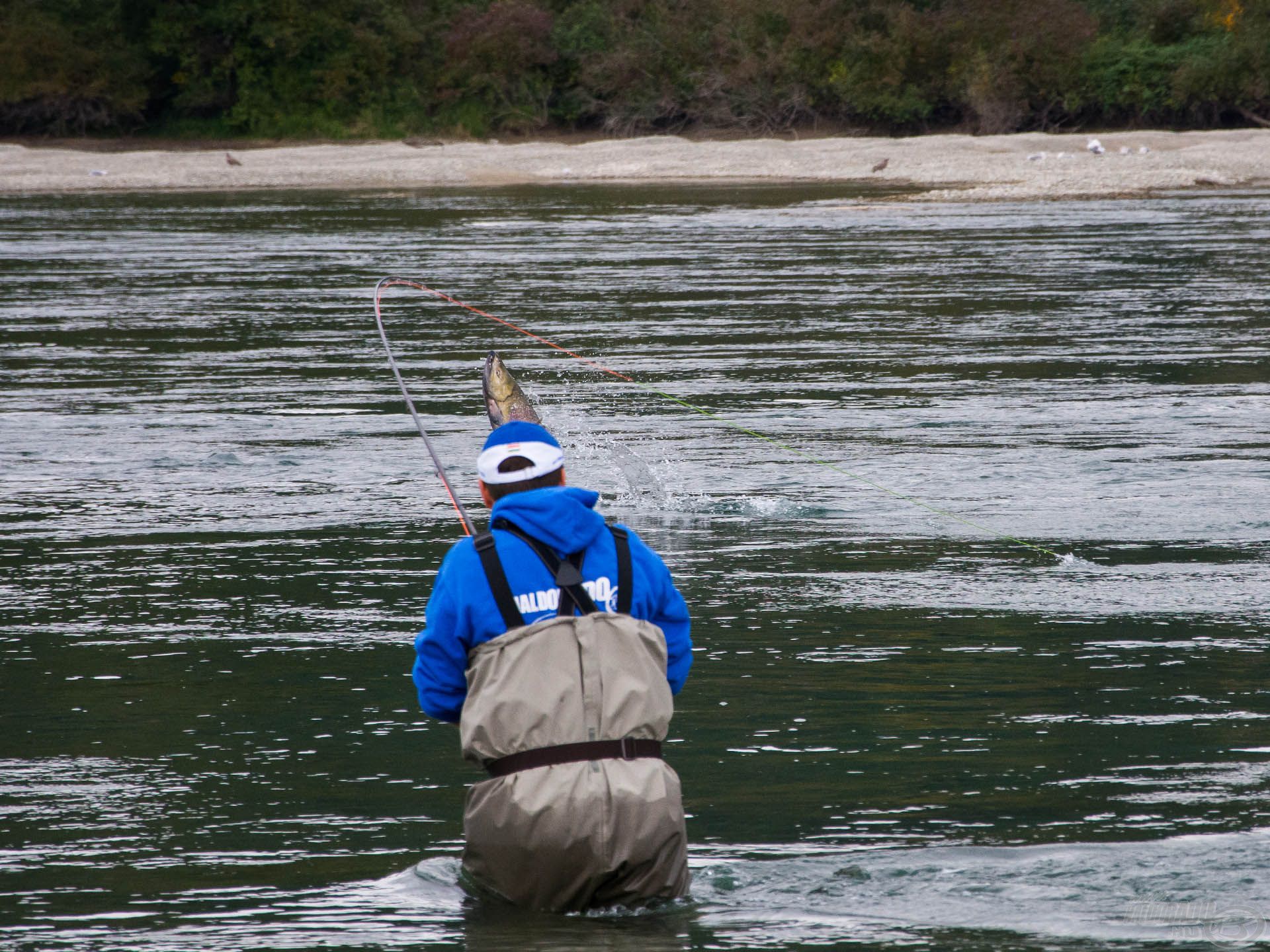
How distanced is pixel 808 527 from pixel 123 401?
647cm

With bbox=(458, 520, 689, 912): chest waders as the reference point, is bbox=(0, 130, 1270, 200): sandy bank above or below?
above

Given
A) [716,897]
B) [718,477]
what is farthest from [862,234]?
[716,897]

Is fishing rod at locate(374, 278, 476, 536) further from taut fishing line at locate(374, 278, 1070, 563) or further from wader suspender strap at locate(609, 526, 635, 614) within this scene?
wader suspender strap at locate(609, 526, 635, 614)

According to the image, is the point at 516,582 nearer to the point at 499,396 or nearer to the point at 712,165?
the point at 499,396

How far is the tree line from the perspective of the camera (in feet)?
205

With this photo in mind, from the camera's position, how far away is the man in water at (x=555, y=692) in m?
4.04

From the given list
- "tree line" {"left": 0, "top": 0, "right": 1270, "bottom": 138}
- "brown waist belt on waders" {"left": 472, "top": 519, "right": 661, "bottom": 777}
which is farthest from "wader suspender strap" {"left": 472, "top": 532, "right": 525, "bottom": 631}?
"tree line" {"left": 0, "top": 0, "right": 1270, "bottom": 138}

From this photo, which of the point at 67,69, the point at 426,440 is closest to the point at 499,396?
the point at 426,440

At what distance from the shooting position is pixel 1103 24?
2606 inches

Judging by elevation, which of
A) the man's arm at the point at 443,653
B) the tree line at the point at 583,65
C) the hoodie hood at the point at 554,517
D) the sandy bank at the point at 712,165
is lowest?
the man's arm at the point at 443,653

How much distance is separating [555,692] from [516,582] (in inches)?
10.6

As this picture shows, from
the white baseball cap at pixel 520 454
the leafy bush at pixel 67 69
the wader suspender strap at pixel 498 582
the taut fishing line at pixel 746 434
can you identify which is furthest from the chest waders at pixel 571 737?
the leafy bush at pixel 67 69

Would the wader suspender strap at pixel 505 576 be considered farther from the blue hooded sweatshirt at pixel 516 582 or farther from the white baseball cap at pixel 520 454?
the white baseball cap at pixel 520 454

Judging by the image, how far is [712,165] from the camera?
167 ft
